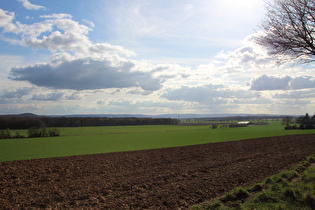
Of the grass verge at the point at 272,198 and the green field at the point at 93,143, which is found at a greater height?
the grass verge at the point at 272,198

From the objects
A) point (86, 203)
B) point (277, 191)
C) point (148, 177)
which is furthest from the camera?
point (148, 177)

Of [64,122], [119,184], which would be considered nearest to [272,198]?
[119,184]

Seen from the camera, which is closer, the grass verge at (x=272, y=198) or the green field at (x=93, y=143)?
the grass verge at (x=272, y=198)

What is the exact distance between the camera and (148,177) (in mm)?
14094

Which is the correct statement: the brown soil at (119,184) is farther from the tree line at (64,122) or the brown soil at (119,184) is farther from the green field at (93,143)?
the tree line at (64,122)

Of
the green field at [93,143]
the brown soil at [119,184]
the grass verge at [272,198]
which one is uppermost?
the grass verge at [272,198]

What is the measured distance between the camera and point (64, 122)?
111 meters

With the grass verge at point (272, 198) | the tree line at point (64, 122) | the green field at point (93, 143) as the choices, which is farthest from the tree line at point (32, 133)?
the grass verge at point (272, 198)

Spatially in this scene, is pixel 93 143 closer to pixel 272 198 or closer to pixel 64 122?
pixel 272 198

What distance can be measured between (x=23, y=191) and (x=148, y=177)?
646 centimetres

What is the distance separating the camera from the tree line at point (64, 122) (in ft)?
281

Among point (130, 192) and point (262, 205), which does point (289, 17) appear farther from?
point (130, 192)

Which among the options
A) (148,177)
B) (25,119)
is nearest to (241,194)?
(148,177)

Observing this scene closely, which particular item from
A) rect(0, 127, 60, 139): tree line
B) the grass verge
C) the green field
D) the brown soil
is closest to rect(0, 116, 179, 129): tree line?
rect(0, 127, 60, 139): tree line
